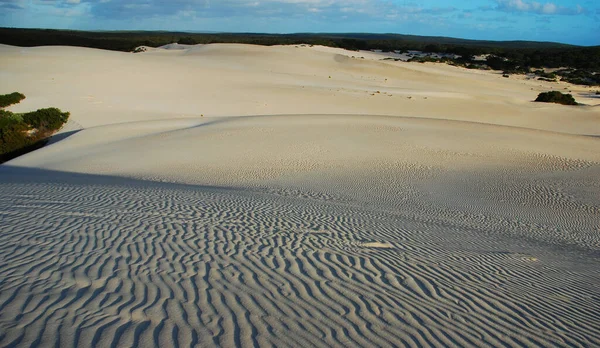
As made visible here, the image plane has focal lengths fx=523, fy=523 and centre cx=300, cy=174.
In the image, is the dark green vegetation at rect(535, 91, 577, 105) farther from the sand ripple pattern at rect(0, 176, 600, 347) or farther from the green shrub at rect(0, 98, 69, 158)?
the green shrub at rect(0, 98, 69, 158)

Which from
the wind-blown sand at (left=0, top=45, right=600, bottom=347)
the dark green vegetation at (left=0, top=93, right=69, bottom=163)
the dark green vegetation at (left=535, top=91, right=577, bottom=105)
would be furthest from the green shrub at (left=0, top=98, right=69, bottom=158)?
the dark green vegetation at (left=535, top=91, right=577, bottom=105)

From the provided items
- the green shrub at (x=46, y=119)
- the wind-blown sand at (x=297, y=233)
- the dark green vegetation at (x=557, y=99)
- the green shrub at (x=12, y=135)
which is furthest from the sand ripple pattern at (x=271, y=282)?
the dark green vegetation at (x=557, y=99)

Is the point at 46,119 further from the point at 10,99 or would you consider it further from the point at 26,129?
the point at 10,99

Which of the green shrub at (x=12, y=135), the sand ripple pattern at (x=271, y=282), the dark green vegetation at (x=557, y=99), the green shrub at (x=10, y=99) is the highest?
the sand ripple pattern at (x=271, y=282)

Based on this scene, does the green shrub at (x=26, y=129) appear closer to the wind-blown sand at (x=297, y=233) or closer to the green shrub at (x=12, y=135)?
the green shrub at (x=12, y=135)

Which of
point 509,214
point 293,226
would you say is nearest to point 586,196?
point 509,214

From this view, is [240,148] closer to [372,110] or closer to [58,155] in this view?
[58,155]
